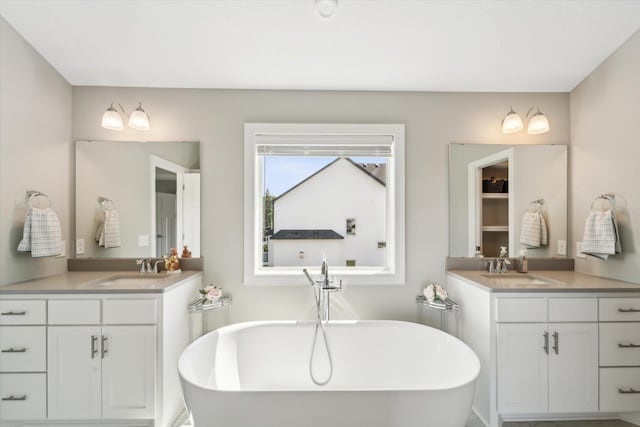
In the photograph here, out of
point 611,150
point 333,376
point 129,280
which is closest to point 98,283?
point 129,280

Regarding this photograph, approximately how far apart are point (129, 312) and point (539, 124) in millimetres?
2982

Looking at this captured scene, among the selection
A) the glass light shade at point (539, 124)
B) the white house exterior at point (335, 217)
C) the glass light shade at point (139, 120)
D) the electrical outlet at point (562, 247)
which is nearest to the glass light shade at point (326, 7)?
the white house exterior at point (335, 217)

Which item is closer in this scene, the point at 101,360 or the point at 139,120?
the point at 101,360

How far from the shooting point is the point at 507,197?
231 centimetres

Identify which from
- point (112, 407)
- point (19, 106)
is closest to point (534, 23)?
point (19, 106)

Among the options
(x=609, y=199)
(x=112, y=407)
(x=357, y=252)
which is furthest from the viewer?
(x=357, y=252)

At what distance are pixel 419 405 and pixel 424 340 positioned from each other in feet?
2.24

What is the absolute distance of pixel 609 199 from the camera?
1974 millimetres

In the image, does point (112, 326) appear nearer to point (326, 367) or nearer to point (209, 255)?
point (209, 255)

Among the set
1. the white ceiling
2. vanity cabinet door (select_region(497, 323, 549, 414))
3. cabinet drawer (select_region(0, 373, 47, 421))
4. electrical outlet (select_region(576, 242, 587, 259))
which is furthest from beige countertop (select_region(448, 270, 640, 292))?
cabinet drawer (select_region(0, 373, 47, 421))

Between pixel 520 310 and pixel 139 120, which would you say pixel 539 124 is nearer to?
pixel 520 310

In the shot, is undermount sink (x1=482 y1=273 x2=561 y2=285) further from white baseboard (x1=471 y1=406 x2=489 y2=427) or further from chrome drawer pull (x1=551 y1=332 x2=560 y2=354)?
white baseboard (x1=471 y1=406 x2=489 y2=427)

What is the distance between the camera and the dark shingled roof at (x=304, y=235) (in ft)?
8.04

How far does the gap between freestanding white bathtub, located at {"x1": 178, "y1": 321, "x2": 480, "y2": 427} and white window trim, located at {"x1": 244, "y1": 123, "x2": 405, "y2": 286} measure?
356 millimetres
